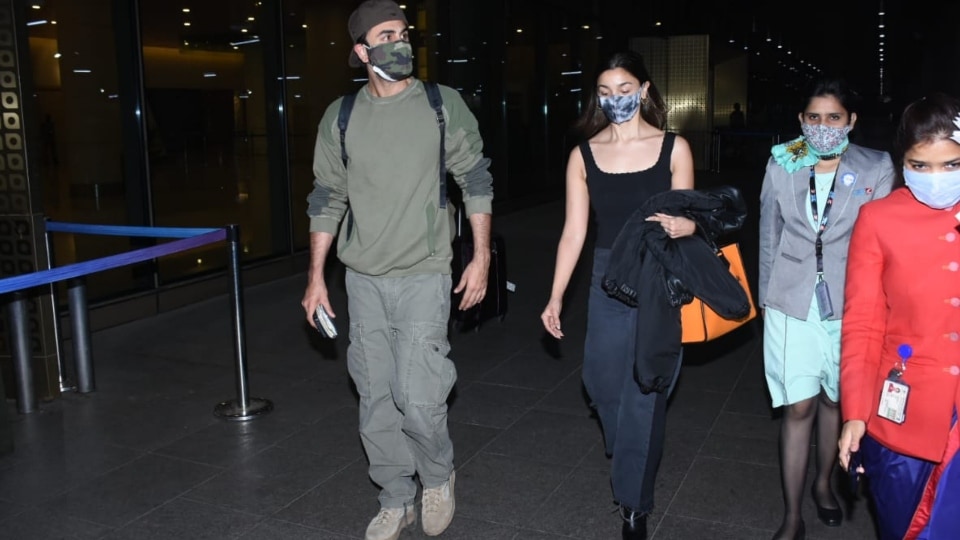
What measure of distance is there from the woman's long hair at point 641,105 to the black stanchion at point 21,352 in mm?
3640

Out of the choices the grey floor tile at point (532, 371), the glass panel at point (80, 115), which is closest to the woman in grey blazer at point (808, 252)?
the grey floor tile at point (532, 371)

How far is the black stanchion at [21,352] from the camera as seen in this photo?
5.50 metres

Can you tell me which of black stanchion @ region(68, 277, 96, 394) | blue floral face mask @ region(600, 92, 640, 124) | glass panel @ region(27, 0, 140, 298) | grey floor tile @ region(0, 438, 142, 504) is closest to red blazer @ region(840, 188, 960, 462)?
blue floral face mask @ region(600, 92, 640, 124)

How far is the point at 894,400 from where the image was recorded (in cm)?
249

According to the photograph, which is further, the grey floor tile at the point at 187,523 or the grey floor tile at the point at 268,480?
the grey floor tile at the point at 268,480

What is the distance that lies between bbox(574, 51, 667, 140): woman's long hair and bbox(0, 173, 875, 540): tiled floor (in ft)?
5.78

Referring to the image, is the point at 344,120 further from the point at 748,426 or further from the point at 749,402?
the point at 749,402

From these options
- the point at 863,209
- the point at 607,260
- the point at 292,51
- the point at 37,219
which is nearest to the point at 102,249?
the point at 292,51

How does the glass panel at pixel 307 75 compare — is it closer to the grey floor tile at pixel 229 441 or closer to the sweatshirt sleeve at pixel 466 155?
the grey floor tile at pixel 229 441

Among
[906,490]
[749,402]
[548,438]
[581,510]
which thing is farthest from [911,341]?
[749,402]

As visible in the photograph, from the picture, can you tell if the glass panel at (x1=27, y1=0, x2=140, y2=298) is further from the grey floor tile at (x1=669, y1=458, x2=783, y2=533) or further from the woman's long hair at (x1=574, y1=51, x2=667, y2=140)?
the grey floor tile at (x1=669, y1=458, x2=783, y2=533)

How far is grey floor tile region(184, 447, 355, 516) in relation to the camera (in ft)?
14.3

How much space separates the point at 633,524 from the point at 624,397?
56 centimetres

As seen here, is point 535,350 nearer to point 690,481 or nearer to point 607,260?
point 690,481
